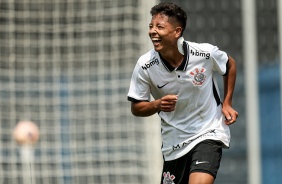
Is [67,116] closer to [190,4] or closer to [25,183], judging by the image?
[25,183]

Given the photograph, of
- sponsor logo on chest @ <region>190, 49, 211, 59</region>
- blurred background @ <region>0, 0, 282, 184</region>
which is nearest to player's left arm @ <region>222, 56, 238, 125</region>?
sponsor logo on chest @ <region>190, 49, 211, 59</region>

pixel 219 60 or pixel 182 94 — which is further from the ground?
pixel 219 60

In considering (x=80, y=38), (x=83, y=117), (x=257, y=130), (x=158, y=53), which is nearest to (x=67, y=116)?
(x=83, y=117)

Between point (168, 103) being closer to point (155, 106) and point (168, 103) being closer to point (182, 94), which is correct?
point (155, 106)

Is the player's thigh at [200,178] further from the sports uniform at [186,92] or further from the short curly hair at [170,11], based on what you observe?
the short curly hair at [170,11]

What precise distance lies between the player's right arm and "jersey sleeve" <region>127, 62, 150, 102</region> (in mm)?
46

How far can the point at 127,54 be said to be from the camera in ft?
37.2

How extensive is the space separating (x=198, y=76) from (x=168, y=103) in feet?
1.70

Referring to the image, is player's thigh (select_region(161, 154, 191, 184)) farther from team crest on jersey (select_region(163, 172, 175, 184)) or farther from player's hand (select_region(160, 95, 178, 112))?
player's hand (select_region(160, 95, 178, 112))

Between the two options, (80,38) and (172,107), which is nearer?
(172,107)

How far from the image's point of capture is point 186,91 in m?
7.44

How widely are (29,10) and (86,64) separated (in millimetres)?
880

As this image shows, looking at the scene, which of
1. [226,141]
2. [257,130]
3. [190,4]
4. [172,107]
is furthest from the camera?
[190,4]

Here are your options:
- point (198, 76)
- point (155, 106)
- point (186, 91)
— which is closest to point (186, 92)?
point (186, 91)
